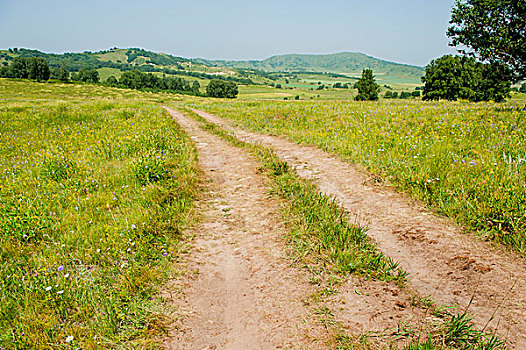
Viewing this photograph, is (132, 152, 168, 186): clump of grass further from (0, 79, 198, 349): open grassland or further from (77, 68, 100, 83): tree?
(77, 68, 100, 83): tree

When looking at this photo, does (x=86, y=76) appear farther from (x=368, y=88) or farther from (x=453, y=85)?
(x=453, y=85)

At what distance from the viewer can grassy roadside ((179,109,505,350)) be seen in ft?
8.40

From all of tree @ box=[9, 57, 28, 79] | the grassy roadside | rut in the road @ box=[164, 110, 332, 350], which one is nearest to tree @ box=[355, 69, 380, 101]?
the grassy roadside

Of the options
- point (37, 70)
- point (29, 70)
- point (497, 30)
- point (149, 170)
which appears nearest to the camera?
point (149, 170)

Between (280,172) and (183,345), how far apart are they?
4.99m

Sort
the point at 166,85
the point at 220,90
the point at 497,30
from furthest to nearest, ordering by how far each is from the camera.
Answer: the point at 166,85
the point at 220,90
the point at 497,30

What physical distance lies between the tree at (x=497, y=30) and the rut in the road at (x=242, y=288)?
21.3 metres

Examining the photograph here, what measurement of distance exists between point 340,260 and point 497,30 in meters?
25.2

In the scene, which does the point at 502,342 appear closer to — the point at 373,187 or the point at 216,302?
the point at 216,302

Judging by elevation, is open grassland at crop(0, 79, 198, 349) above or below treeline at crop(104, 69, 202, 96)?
below

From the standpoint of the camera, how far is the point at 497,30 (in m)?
20.2

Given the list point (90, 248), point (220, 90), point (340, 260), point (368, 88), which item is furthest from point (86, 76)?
point (340, 260)

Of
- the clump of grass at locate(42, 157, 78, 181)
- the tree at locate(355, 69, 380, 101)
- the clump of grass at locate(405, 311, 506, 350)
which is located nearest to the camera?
the clump of grass at locate(405, 311, 506, 350)

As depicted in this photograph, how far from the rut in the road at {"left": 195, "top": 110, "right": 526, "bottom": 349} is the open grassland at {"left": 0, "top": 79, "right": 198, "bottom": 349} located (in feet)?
7.66
